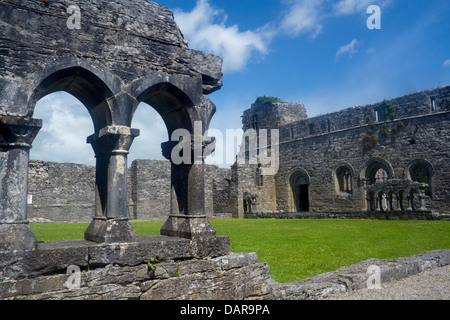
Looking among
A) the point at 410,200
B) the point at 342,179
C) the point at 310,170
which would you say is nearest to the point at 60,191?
the point at 310,170

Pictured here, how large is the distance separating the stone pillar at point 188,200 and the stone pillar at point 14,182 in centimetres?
157

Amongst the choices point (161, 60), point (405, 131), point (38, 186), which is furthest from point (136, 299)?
point (405, 131)

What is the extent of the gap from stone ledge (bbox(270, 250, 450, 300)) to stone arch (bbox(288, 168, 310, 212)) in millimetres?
18741

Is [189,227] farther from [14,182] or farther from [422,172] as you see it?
[422,172]

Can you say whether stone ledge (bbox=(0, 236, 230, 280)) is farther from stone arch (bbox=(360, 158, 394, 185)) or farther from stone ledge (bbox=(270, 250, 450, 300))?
stone arch (bbox=(360, 158, 394, 185))

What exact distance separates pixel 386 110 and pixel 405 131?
1580 millimetres

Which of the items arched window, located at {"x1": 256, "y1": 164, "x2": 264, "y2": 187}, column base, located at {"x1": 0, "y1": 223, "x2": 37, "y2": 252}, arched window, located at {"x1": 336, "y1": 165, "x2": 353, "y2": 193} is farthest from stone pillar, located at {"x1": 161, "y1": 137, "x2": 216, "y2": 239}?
arched window, located at {"x1": 256, "y1": 164, "x2": 264, "y2": 187}

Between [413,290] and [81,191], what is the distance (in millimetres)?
18559

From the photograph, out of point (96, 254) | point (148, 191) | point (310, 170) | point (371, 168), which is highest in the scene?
point (310, 170)

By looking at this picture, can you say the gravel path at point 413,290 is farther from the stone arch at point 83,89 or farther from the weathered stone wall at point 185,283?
the stone arch at point 83,89

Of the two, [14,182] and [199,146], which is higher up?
[199,146]

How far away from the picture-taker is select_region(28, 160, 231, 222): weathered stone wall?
19.3m

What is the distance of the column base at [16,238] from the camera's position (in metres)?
3.26

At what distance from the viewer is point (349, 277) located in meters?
4.89
